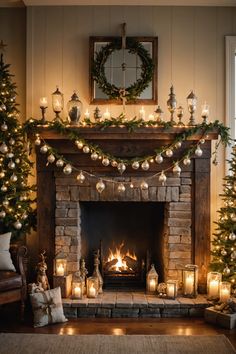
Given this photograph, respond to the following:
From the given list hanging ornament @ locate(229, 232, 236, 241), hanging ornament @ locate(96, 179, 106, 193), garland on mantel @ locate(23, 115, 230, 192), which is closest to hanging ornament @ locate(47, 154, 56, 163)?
garland on mantel @ locate(23, 115, 230, 192)

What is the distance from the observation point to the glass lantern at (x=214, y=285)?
4934mm

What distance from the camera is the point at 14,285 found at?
15.0 ft

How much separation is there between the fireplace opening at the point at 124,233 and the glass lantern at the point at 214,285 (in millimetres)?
786

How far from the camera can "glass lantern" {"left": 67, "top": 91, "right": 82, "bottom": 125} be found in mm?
4983

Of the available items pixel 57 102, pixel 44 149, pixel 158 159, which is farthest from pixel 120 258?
pixel 57 102

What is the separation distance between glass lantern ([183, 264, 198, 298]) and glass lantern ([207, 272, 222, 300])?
0.15 m

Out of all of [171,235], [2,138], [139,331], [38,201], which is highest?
[2,138]

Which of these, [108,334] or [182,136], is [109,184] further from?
[108,334]

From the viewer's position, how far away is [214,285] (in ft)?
16.2

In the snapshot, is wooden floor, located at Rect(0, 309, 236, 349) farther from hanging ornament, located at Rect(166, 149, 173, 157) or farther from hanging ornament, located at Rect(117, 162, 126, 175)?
hanging ornament, located at Rect(166, 149, 173, 157)

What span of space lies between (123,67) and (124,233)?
200 centimetres

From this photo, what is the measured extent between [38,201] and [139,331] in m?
1.84

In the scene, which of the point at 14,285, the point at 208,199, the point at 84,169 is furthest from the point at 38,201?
the point at 208,199

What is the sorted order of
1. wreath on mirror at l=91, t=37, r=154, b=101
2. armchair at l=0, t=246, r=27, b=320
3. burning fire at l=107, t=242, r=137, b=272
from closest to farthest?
armchair at l=0, t=246, r=27, b=320
wreath on mirror at l=91, t=37, r=154, b=101
burning fire at l=107, t=242, r=137, b=272
